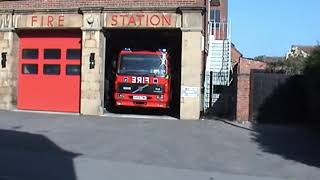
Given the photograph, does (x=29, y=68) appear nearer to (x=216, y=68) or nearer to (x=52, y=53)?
(x=52, y=53)

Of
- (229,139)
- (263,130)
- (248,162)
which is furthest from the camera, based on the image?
(263,130)

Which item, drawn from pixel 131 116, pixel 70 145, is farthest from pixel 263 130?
pixel 70 145

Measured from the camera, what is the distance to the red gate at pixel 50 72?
1010 inches

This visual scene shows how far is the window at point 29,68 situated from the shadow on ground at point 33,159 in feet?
32.7

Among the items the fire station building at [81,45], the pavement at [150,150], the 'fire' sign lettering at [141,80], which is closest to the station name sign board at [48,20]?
the fire station building at [81,45]

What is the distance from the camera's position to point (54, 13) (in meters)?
25.3

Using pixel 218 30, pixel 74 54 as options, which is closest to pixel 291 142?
pixel 74 54

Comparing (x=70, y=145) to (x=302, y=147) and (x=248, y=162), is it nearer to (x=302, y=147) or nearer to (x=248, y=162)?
(x=248, y=162)

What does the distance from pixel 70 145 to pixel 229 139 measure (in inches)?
184

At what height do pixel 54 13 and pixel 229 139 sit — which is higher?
pixel 54 13

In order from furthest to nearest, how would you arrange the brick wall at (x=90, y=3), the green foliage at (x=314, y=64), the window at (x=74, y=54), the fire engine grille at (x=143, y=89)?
the window at (x=74, y=54) → the fire engine grille at (x=143, y=89) → the brick wall at (x=90, y=3) → the green foliage at (x=314, y=64)

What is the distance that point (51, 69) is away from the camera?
85.4 ft

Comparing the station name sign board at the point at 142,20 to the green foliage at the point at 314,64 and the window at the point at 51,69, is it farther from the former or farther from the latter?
the green foliage at the point at 314,64

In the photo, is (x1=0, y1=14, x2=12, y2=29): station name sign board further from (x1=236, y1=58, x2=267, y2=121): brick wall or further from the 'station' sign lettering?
(x1=236, y1=58, x2=267, y2=121): brick wall
